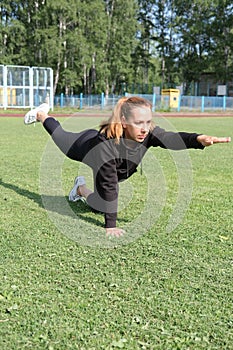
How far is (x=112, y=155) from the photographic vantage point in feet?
13.0

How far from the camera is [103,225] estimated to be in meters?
4.17

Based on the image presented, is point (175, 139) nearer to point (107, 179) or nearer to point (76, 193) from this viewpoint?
point (107, 179)

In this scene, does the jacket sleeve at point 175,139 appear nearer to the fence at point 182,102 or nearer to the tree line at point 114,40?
the fence at point 182,102

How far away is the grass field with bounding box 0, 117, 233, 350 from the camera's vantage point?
2312 millimetres

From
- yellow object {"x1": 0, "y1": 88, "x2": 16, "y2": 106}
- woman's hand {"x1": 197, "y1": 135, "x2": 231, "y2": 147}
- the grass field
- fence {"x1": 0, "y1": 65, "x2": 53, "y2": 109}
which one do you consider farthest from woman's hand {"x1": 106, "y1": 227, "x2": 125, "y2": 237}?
yellow object {"x1": 0, "y1": 88, "x2": 16, "y2": 106}

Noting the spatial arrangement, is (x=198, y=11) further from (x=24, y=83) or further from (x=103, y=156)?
(x=103, y=156)

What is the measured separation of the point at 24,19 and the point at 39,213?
44.2 metres

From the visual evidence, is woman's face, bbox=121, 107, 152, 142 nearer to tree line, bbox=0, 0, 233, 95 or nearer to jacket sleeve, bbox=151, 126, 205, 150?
jacket sleeve, bbox=151, 126, 205, 150

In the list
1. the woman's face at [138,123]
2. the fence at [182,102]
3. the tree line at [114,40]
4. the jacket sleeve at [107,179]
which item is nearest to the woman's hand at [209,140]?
the woman's face at [138,123]

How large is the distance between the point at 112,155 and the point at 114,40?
47.2m

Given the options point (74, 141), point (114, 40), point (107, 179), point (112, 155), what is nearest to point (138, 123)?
point (112, 155)

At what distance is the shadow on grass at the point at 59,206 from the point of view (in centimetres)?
442

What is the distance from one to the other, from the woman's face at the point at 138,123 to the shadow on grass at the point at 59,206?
906 mm

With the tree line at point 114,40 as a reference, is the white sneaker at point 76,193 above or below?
below
